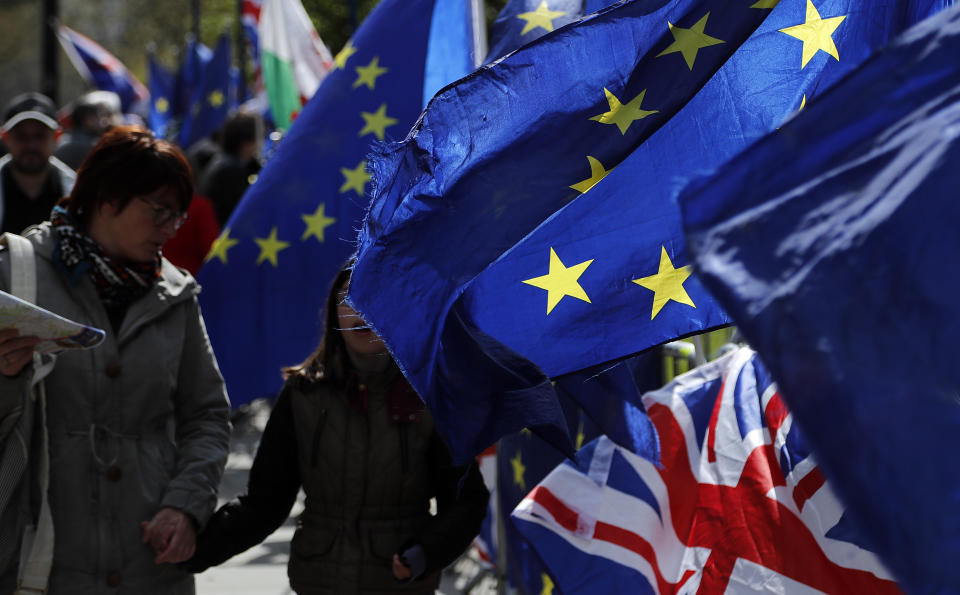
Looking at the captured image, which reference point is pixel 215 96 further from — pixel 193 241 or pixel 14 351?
pixel 14 351

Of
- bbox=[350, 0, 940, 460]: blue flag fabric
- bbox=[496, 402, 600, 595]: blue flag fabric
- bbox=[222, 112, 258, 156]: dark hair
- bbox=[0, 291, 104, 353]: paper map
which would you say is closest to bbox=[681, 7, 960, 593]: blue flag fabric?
bbox=[350, 0, 940, 460]: blue flag fabric

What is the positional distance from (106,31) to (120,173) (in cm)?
5315

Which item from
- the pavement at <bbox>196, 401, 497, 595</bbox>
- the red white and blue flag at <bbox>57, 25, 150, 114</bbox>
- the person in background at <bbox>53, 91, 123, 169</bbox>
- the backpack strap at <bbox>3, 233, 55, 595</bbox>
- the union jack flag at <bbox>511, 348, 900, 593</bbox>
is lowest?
the red white and blue flag at <bbox>57, 25, 150, 114</bbox>

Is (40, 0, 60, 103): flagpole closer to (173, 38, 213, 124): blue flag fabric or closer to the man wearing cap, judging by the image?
(173, 38, 213, 124): blue flag fabric

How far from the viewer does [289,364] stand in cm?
574

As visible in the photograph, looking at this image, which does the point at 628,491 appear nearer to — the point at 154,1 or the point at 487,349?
the point at 487,349

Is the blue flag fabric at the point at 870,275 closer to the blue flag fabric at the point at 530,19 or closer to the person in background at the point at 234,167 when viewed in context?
the blue flag fabric at the point at 530,19

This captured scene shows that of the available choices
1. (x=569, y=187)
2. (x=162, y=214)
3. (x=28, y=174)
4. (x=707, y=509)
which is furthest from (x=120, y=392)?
(x=28, y=174)

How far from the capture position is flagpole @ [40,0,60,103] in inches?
778

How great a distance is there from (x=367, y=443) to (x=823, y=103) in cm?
201

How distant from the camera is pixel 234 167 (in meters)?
9.40

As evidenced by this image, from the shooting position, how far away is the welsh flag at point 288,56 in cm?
841

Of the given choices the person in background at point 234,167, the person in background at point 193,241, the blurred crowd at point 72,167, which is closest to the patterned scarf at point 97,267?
the blurred crowd at point 72,167

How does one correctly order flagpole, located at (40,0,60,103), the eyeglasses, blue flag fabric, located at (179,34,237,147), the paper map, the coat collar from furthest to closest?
flagpole, located at (40,0,60,103) < blue flag fabric, located at (179,34,237,147) < the eyeglasses < the coat collar < the paper map
